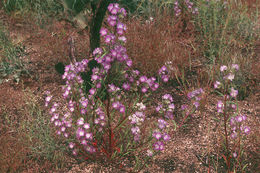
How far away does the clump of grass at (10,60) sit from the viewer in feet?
11.4

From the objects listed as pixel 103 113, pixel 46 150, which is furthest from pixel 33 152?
pixel 103 113

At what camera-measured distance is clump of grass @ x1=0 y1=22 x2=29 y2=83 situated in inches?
136

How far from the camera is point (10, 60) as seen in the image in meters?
3.59

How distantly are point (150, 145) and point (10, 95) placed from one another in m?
1.72

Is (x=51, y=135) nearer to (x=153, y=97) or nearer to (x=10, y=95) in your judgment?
(x=10, y=95)

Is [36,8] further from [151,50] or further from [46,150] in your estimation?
[46,150]

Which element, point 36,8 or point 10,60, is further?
point 36,8

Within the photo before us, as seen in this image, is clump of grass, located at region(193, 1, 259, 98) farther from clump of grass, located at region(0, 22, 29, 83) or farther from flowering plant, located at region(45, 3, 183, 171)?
clump of grass, located at region(0, 22, 29, 83)

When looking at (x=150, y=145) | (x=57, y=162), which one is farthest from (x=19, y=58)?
(x=150, y=145)

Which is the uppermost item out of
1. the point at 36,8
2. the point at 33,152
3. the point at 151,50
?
the point at 36,8

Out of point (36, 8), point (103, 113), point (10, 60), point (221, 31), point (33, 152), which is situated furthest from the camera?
point (36, 8)

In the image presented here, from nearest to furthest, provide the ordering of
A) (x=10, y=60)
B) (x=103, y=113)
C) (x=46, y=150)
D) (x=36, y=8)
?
(x=103, y=113) → (x=46, y=150) → (x=10, y=60) → (x=36, y=8)

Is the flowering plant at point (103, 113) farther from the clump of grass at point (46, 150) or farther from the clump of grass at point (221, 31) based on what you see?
the clump of grass at point (221, 31)

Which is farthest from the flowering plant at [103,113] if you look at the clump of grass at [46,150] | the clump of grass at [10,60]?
the clump of grass at [10,60]
